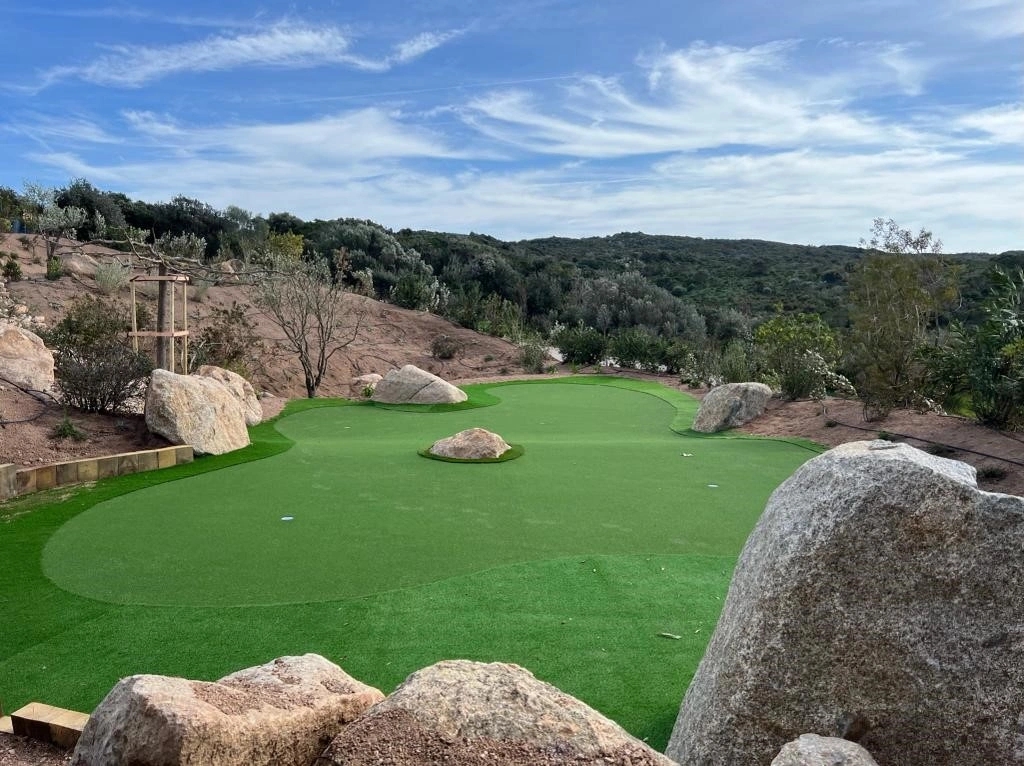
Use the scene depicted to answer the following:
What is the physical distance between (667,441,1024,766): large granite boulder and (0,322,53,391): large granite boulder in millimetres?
10052

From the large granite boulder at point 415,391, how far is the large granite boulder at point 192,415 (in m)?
5.05

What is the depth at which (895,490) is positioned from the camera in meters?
2.35

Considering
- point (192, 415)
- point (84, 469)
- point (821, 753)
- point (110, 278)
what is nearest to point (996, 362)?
point (821, 753)

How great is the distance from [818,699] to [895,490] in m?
0.73

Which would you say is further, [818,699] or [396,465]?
[396,465]

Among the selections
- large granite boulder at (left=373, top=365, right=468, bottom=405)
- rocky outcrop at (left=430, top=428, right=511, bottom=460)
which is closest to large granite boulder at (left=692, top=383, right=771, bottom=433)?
rocky outcrop at (left=430, top=428, right=511, bottom=460)

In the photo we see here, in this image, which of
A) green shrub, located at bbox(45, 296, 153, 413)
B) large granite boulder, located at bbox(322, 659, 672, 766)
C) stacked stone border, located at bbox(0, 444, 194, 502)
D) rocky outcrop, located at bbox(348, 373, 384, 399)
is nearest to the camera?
large granite boulder, located at bbox(322, 659, 672, 766)

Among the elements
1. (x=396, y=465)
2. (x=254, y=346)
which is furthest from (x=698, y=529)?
(x=254, y=346)

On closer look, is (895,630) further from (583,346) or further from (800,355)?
(583,346)

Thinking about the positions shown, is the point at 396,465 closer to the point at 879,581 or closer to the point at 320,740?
the point at 320,740

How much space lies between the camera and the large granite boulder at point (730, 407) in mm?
11461

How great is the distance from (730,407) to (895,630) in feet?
31.1

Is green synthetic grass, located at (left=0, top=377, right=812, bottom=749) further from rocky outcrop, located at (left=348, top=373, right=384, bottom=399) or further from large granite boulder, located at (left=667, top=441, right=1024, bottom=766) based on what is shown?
rocky outcrop, located at (left=348, top=373, right=384, bottom=399)

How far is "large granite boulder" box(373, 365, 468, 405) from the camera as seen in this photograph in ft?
46.1
